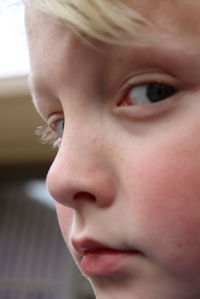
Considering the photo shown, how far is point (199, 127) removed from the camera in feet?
1.34

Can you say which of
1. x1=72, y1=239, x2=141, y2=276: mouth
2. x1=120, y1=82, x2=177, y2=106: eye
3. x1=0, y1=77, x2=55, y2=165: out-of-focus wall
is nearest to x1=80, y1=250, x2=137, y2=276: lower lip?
x1=72, y1=239, x2=141, y2=276: mouth

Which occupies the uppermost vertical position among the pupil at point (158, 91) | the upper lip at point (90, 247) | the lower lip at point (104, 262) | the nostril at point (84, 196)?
the pupil at point (158, 91)

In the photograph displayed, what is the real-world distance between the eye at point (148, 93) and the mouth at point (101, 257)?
0.14 m

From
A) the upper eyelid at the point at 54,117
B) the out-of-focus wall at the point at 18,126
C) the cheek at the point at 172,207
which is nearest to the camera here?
the cheek at the point at 172,207

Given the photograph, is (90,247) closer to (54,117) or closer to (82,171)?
(82,171)

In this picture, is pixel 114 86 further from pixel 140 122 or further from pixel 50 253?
pixel 50 253

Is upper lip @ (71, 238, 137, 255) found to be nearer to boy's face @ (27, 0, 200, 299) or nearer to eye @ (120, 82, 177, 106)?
boy's face @ (27, 0, 200, 299)

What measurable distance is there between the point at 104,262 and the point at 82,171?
9 cm

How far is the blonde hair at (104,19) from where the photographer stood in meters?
0.41

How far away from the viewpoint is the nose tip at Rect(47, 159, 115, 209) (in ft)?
1.35

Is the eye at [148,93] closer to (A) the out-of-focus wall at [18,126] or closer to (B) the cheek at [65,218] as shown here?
(B) the cheek at [65,218]

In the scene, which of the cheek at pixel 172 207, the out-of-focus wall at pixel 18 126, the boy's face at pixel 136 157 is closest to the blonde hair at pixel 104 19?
the boy's face at pixel 136 157

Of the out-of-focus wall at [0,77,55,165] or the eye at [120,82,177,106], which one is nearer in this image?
the eye at [120,82,177,106]

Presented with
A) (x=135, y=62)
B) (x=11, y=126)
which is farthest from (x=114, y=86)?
(x=11, y=126)
